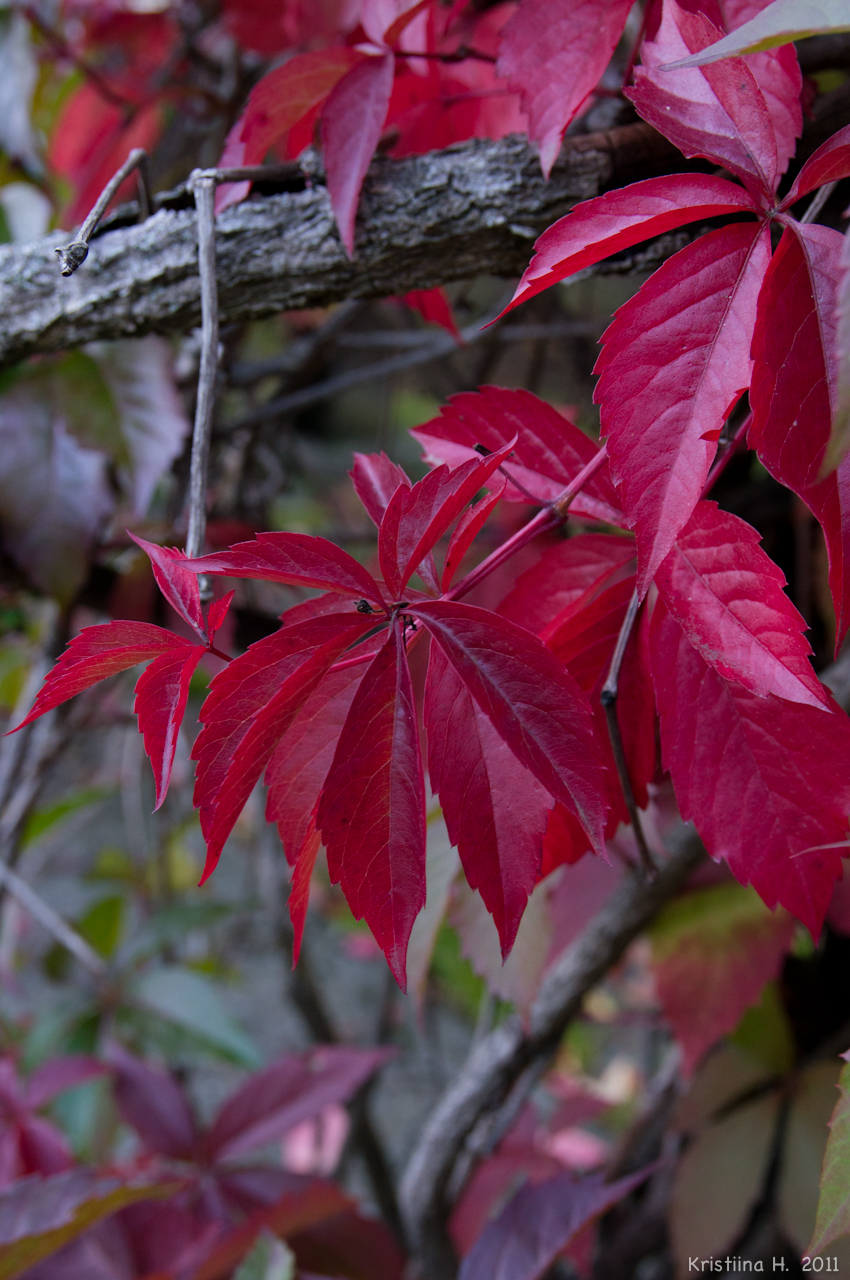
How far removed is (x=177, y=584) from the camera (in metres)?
0.32

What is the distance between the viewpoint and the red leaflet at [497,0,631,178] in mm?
391

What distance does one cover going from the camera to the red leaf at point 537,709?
0.91 feet

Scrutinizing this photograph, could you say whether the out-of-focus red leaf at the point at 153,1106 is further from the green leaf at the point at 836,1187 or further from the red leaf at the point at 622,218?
the red leaf at the point at 622,218

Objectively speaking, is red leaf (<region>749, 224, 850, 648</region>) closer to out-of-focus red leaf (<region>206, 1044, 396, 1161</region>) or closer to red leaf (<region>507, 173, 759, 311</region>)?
red leaf (<region>507, 173, 759, 311</region>)

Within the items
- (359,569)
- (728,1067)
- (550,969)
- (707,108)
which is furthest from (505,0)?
(728,1067)

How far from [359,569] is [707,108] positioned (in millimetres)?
215

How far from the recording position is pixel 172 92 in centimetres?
Result: 86

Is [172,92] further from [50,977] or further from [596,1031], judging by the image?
[596,1031]

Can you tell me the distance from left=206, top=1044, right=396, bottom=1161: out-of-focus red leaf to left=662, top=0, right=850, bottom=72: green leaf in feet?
2.59

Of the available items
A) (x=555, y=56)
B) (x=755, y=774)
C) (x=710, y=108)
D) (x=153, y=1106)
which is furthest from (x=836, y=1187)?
(x=153, y=1106)

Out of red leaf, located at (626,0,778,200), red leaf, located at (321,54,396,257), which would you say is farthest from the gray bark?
red leaf, located at (626,0,778,200)

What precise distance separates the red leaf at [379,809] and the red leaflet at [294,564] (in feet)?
0.10

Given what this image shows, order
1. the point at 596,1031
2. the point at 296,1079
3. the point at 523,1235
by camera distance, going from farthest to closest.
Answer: the point at 596,1031
the point at 296,1079
the point at 523,1235

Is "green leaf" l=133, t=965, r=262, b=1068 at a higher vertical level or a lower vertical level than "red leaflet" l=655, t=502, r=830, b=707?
lower
